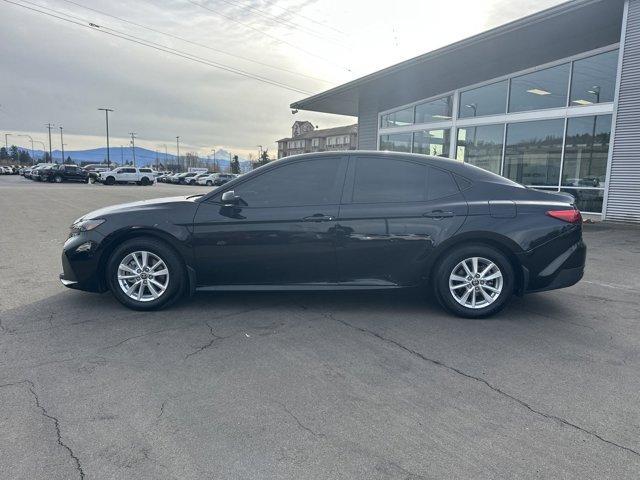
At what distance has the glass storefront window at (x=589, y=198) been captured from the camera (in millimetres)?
12336

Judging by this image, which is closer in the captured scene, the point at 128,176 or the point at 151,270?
the point at 151,270

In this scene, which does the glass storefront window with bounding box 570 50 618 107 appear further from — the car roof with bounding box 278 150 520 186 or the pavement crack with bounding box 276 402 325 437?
the pavement crack with bounding box 276 402 325 437

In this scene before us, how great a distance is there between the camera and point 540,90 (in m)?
13.7

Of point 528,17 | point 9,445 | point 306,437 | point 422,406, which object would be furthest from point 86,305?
point 528,17

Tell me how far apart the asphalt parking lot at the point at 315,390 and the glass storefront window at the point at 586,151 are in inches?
360

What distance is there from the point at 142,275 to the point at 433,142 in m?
15.0

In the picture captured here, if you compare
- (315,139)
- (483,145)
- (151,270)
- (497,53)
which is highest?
(315,139)

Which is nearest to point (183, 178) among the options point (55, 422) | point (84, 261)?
point (84, 261)

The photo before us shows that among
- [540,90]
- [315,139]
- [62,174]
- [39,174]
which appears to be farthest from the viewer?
[315,139]

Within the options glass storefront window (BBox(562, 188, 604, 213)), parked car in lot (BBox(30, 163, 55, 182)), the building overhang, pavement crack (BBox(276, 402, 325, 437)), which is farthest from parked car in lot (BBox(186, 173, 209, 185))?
pavement crack (BBox(276, 402, 325, 437))

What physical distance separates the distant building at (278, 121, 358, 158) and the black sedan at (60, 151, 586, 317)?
55519 millimetres

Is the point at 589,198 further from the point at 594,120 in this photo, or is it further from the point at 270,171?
the point at 270,171

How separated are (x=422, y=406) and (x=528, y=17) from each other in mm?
11872

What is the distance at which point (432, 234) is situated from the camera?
14.3ft
